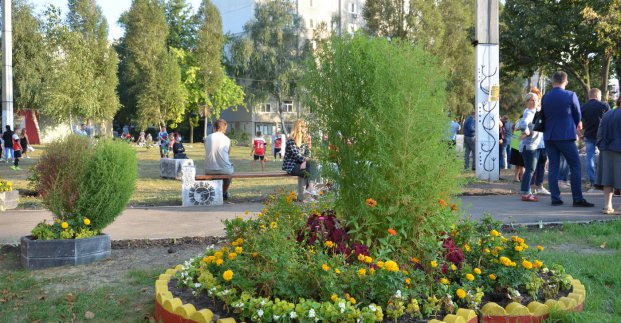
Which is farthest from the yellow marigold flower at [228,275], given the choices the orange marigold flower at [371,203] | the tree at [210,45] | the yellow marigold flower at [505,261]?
the tree at [210,45]

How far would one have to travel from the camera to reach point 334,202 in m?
4.71

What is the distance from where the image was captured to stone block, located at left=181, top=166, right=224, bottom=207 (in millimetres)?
10547

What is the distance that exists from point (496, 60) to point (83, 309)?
1266cm

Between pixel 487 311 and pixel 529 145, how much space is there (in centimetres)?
800

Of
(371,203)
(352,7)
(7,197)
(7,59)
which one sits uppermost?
(352,7)

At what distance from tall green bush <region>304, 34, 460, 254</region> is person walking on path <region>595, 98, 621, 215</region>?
5.35 meters

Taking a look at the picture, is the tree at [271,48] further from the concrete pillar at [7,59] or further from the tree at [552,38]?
the concrete pillar at [7,59]

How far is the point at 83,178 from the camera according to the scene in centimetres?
586

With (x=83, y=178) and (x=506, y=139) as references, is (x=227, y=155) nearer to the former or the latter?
(x=83, y=178)

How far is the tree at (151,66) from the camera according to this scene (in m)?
57.2

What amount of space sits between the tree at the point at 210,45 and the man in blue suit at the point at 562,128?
55.0 m

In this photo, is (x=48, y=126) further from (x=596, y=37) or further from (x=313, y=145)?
(x=313, y=145)

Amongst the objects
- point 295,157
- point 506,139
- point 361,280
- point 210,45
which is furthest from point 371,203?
point 210,45

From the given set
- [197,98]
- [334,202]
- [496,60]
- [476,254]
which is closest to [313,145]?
[334,202]
